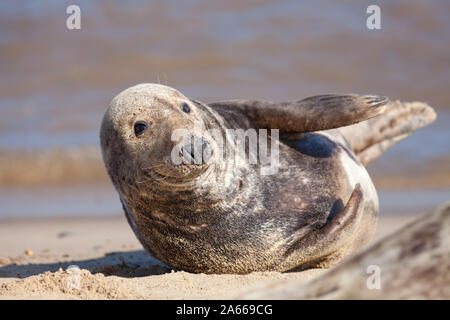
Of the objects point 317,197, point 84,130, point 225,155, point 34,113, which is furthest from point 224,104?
point 34,113

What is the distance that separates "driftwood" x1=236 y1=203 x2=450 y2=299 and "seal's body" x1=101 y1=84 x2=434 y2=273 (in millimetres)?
1546

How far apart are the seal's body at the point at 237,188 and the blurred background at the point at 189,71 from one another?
5302mm

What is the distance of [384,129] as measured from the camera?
616 centimetres

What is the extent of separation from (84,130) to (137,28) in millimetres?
5615

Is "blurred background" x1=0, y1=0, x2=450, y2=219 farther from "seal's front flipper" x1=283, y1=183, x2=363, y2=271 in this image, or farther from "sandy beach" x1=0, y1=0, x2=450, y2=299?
"seal's front flipper" x1=283, y1=183, x2=363, y2=271

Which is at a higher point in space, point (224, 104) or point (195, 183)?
point (224, 104)

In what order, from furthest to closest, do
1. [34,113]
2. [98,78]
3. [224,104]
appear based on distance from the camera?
[98,78] → [34,113] → [224,104]

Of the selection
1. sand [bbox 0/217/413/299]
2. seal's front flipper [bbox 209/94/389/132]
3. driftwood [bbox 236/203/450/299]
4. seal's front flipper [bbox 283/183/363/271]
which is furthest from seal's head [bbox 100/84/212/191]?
driftwood [bbox 236/203/450/299]

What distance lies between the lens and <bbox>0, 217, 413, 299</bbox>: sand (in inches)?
140

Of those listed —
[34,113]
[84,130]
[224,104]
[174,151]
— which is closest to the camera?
[174,151]

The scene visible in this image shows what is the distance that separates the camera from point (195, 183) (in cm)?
395

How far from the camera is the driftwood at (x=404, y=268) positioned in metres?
2.23
